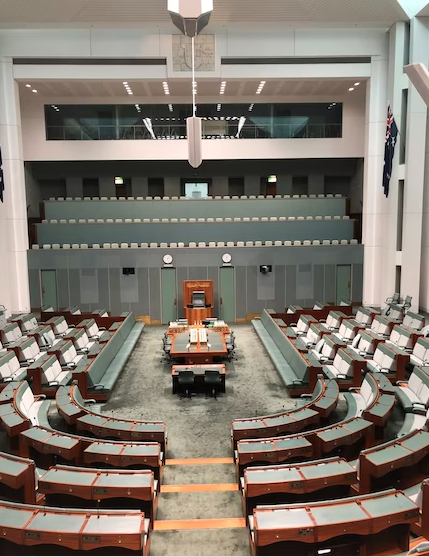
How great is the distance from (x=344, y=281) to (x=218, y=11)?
11.0 metres

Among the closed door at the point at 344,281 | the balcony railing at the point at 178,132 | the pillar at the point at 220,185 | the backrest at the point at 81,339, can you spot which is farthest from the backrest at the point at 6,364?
the pillar at the point at 220,185

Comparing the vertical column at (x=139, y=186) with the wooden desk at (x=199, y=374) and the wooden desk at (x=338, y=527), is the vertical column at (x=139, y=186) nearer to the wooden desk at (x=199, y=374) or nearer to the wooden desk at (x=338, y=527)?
the wooden desk at (x=199, y=374)

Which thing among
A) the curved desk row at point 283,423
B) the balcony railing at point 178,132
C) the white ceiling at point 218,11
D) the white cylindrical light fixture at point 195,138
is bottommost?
the curved desk row at point 283,423

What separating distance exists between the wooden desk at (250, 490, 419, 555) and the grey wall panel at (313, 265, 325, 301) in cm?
1387

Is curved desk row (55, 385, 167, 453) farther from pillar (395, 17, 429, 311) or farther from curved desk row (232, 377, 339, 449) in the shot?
pillar (395, 17, 429, 311)

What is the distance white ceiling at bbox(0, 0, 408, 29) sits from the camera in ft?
47.8

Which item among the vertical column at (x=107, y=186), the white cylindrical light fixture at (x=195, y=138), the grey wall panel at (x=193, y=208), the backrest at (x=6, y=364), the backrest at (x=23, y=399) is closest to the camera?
the backrest at (x=23, y=399)

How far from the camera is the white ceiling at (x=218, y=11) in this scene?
1455 centimetres

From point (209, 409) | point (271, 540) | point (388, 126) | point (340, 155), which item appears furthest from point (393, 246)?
point (271, 540)

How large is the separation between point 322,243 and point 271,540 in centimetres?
1521

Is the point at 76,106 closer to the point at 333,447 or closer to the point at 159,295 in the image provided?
the point at 159,295

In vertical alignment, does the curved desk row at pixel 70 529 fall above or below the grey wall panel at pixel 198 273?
below

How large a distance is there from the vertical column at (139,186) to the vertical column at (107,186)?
1.03 meters

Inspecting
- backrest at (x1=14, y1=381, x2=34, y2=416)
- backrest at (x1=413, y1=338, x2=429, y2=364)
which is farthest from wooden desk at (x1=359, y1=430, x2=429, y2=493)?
backrest at (x1=14, y1=381, x2=34, y2=416)
